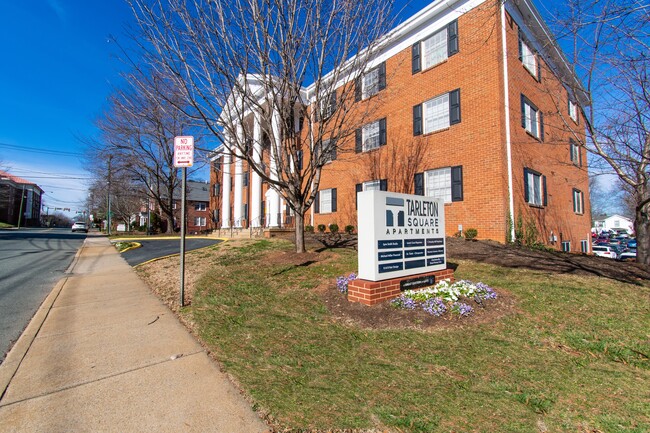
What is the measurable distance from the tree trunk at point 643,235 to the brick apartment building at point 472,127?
2666mm

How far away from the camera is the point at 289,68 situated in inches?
308

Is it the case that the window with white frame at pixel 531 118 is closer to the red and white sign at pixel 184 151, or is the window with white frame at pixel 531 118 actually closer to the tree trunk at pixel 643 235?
the tree trunk at pixel 643 235

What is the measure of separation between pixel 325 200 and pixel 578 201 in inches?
563

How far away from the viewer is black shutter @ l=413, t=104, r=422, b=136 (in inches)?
544

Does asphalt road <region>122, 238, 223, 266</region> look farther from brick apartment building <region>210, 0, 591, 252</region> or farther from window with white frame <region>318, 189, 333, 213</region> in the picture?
window with white frame <region>318, 189, 333, 213</region>

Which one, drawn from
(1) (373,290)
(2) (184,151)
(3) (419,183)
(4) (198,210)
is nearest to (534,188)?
(3) (419,183)

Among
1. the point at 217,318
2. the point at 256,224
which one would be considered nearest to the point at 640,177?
the point at 217,318

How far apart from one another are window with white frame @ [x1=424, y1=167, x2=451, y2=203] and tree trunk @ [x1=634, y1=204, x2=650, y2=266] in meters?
5.63

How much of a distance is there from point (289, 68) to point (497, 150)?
779 centimetres

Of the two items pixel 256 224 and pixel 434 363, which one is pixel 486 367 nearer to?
pixel 434 363

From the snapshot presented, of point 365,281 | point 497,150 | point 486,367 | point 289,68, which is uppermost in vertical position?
point 289,68

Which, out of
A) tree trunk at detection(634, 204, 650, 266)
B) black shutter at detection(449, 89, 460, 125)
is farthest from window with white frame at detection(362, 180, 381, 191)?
tree trunk at detection(634, 204, 650, 266)

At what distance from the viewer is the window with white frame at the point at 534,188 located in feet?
41.1

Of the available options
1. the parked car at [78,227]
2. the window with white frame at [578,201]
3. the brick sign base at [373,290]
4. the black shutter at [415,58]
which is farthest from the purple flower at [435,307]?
the parked car at [78,227]
